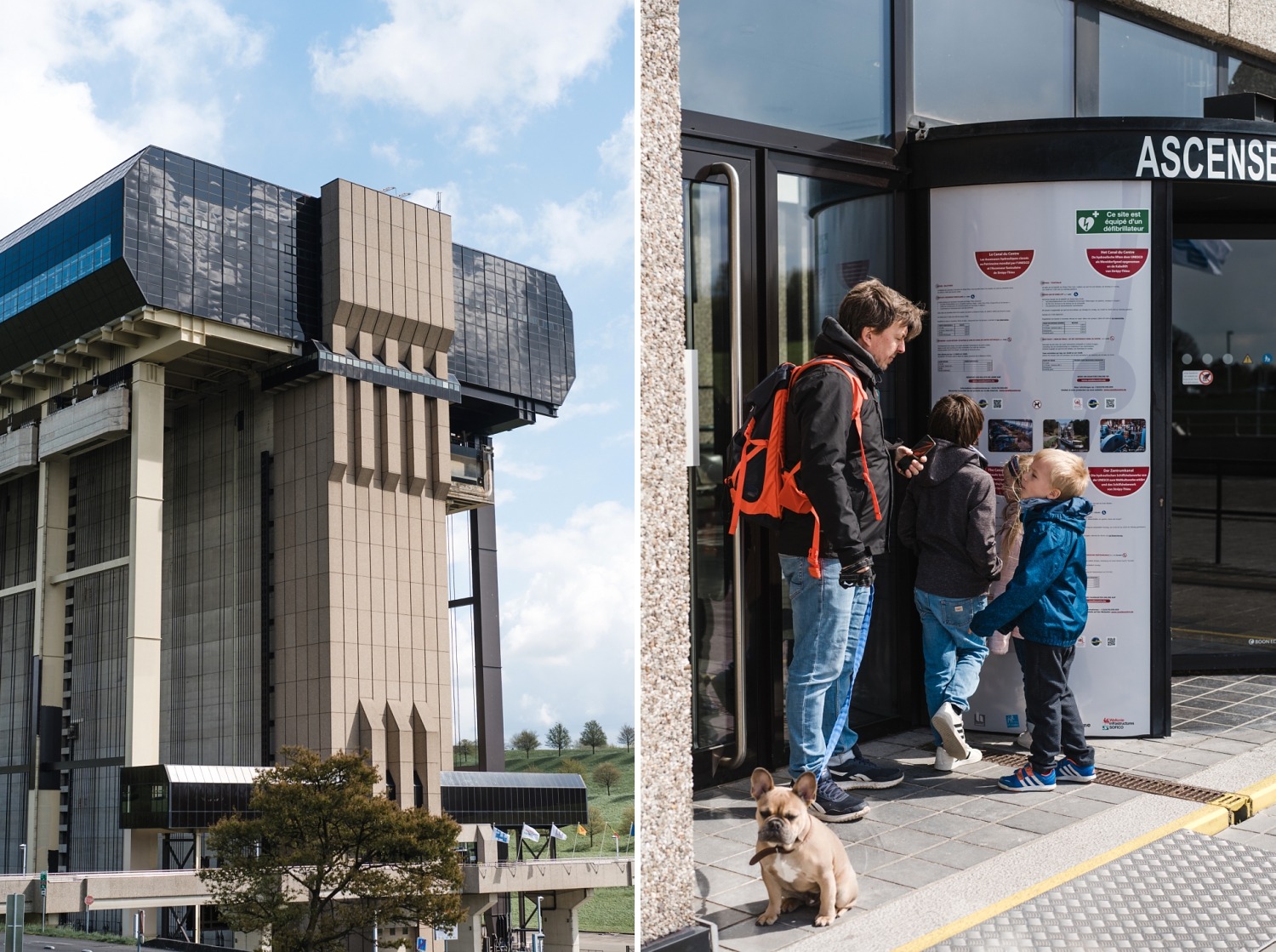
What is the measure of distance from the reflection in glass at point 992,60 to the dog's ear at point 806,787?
355 cm

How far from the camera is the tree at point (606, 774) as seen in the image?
294 cm

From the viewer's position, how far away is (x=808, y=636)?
12.3 feet

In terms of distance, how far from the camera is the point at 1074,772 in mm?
4336

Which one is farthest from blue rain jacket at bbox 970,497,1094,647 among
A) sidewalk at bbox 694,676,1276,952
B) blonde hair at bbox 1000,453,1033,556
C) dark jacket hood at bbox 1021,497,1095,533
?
sidewalk at bbox 694,676,1276,952

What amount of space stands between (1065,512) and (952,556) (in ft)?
1.49

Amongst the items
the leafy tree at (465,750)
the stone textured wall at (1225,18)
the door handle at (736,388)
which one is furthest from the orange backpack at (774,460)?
the leafy tree at (465,750)

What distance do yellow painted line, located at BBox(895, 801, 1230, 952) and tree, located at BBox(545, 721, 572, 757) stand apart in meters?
1.76

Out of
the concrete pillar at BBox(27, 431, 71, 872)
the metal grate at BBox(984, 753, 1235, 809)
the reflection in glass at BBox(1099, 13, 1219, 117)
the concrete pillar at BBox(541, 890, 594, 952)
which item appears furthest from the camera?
the concrete pillar at BBox(27, 431, 71, 872)

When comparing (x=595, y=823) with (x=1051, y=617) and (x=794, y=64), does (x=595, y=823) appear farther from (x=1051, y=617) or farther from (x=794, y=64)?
(x=794, y=64)

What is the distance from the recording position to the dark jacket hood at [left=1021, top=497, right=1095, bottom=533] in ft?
14.2

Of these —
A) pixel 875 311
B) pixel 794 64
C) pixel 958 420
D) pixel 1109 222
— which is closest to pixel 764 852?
pixel 875 311

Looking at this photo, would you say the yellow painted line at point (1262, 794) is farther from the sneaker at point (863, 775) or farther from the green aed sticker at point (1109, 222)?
the green aed sticker at point (1109, 222)

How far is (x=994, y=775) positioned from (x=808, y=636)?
49.8 inches

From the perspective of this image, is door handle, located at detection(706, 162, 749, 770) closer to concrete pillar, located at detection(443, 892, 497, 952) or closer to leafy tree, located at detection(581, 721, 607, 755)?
leafy tree, located at detection(581, 721, 607, 755)
